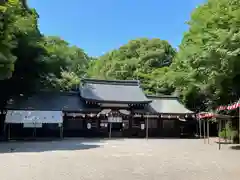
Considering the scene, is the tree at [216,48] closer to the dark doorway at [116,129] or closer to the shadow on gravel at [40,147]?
the shadow on gravel at [40,147]

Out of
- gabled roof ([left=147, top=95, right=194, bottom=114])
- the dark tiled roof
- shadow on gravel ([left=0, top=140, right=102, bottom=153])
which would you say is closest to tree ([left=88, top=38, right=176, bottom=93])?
gabled roof ([left=147, top=95, right=194, bottom=114])

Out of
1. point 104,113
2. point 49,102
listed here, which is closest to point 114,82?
point 104,113

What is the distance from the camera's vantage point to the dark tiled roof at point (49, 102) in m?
26.3

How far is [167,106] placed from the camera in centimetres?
3061

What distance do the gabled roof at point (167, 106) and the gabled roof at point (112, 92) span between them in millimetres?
1274

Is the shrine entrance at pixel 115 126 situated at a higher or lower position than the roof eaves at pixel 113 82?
lower

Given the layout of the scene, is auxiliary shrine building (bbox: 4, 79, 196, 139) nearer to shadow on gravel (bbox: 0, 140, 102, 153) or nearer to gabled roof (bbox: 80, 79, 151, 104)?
gabled roof (bbox: 80, 79, 151, 104)

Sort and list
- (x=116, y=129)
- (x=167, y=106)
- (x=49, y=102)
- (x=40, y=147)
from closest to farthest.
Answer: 1. (x=40, y=147)
2. (x=49, y=102)
3. (x=116, y=129)
4. (x=167, y=106)

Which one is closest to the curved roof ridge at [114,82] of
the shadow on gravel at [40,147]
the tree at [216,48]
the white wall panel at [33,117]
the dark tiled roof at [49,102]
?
the dark tiled roof at [49,102]

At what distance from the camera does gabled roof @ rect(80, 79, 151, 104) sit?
1138 inches

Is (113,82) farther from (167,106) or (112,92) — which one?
(167,106)

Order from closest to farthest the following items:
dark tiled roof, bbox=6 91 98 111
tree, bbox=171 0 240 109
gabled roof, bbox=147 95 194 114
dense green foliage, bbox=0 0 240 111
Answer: dense green foliage, bbox=0 0 240 111
tree, bbox=171 0 240 109
dark tiled roof, bbox=6 91 98 111
gabled roof, bbox=147 95 194 114

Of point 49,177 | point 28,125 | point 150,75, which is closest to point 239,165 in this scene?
Answer: point 49,177

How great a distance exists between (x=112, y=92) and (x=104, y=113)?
347cm
